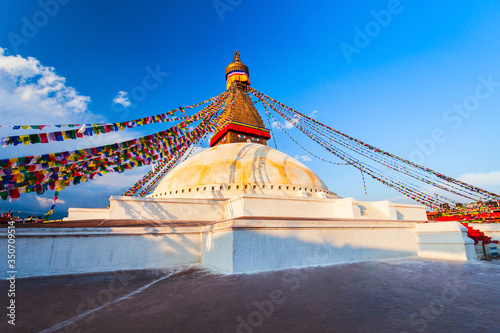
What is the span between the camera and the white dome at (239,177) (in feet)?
42.4

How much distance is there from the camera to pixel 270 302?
338 cm

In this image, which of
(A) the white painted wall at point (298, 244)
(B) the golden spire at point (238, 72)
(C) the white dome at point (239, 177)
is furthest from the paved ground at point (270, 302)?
(B) the golden spire at point (238, 72)

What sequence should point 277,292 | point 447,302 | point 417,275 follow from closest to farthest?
point 447,302 < point 277,292 < point 417,275

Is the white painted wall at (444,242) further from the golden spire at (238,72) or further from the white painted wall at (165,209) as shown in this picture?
the golden spire at (238,72)

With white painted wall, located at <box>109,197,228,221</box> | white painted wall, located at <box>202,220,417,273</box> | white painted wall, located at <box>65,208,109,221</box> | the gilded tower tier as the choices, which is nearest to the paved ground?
white painted wall, located at <box>202,220,417,273</box>

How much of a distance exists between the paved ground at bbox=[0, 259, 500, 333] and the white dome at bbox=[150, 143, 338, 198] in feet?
24.8

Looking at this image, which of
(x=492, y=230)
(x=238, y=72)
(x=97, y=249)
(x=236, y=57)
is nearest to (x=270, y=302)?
(x=97, y=249)

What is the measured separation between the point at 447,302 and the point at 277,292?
7.55 ft

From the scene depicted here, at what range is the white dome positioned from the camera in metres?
12.9

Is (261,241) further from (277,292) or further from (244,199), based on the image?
(244,199)

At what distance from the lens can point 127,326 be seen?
104 inches

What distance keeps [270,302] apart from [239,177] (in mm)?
10034

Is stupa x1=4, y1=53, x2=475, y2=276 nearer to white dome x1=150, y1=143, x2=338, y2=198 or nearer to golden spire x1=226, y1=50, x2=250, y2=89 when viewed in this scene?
white dome x1=150, y1=143, x2=338, y2=198

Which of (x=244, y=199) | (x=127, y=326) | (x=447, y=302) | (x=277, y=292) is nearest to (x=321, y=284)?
(x=277, y=292)
